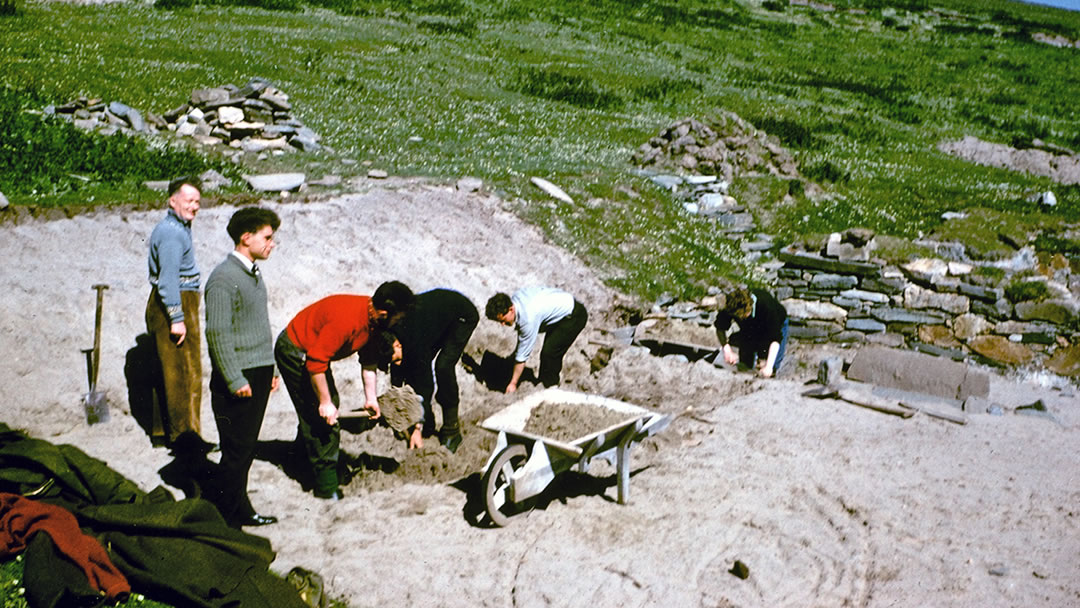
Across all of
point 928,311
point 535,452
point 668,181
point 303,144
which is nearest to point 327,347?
point 535,452

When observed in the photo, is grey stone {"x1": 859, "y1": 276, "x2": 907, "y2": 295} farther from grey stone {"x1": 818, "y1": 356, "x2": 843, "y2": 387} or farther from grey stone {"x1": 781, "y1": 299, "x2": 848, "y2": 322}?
grey stone {"x1": 818, "y1": 356, "x2": 843, "y2": 387}

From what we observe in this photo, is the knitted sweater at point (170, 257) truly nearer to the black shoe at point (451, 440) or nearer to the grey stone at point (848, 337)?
the black shoe at point (451, 440)

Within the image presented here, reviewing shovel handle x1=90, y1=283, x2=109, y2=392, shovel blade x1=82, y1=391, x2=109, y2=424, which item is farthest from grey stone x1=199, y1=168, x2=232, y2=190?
shovel blade x1=82, y1=391, x2=109, y2=424

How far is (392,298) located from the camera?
6.16 m

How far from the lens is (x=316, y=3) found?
31.8 m

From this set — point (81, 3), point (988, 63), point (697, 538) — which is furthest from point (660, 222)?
point (988, 63)

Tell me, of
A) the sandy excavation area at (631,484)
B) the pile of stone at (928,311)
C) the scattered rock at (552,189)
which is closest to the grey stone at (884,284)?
the pile of stone at (928,311)

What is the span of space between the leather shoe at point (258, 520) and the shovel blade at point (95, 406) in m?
2.13

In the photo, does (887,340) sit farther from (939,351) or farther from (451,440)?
(451,440)

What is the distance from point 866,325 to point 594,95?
13.2 m

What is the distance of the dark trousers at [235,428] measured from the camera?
19.8 feet

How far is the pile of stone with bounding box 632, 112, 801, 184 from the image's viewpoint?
17031 mm

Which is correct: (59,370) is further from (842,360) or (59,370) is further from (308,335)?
(842,360)

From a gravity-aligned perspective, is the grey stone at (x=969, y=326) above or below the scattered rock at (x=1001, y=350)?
above
